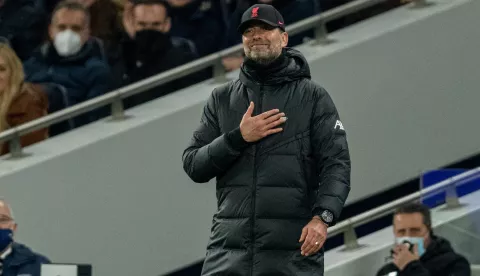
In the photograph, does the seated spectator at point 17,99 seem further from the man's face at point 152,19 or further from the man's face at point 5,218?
the man's face at point 5,218

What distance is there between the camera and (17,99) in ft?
30.9

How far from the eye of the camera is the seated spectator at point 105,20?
1021 centimetres

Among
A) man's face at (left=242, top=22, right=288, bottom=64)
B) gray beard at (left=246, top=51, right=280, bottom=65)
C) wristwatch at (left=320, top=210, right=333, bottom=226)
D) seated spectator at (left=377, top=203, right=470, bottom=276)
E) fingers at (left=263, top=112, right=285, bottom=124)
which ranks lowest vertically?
seated spectator at (left=377, top=203, right=470, bottom=276)

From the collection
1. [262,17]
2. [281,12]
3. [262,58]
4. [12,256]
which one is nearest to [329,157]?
[262,58]

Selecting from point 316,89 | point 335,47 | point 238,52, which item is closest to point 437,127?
point 335,47

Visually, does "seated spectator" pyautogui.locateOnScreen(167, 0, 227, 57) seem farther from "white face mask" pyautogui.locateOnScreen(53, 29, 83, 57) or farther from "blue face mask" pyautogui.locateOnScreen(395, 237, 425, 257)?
"blue face mask" pyautogui.locateOnScreen(395, 237, 425, 257)

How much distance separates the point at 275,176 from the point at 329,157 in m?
0.22

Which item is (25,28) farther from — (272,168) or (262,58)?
(272,168)

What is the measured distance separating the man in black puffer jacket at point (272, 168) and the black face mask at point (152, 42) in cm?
427

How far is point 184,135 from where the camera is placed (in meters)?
9.81

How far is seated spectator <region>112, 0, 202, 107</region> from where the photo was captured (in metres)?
9.84

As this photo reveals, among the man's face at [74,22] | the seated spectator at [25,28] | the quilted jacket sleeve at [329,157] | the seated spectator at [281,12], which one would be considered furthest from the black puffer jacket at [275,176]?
the seated spectator at [25,28]

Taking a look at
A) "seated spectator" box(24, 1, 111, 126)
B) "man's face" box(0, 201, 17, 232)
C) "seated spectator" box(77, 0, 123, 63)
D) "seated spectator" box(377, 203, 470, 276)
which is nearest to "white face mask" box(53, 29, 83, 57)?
"seated spectator" box(24, 1, 111, 126)

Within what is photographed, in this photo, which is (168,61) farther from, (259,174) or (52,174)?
(259,174)
